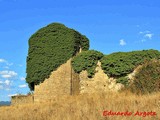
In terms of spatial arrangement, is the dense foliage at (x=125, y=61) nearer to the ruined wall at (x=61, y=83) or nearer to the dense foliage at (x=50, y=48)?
the ruined wall at (x=61, y=83)

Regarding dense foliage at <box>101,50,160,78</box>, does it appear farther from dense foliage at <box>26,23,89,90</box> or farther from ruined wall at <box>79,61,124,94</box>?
dense foliage at <box>26,23,89,90</box>

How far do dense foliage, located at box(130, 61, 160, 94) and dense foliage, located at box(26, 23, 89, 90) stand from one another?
684cm

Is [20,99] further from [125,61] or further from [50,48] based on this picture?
[125,61]

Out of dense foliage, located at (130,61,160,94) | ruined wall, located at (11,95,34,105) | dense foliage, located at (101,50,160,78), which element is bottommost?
ruined wall, located at (11,95,34,105)

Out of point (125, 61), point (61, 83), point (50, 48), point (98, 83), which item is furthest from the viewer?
point (50, 48)

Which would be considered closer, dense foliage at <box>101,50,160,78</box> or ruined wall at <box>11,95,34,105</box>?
dense foliage at <box>101,50,160,78</box>

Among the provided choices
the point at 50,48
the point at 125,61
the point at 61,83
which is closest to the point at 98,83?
the point at 125,61

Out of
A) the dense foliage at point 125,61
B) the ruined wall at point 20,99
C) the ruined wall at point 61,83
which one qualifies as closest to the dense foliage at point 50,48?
the ruined wall at point 61,83

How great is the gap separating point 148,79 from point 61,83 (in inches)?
301

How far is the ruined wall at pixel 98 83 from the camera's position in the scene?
2445 centimetres

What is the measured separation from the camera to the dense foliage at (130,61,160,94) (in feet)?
67.1

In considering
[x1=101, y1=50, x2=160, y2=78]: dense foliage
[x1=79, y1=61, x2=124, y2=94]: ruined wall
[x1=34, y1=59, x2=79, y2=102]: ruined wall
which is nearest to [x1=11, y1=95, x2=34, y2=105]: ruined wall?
[x1=34, y1=59, x2=79, y2=102]: ruined wall

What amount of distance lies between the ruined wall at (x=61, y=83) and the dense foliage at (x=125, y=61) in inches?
106

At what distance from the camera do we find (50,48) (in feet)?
90.3
